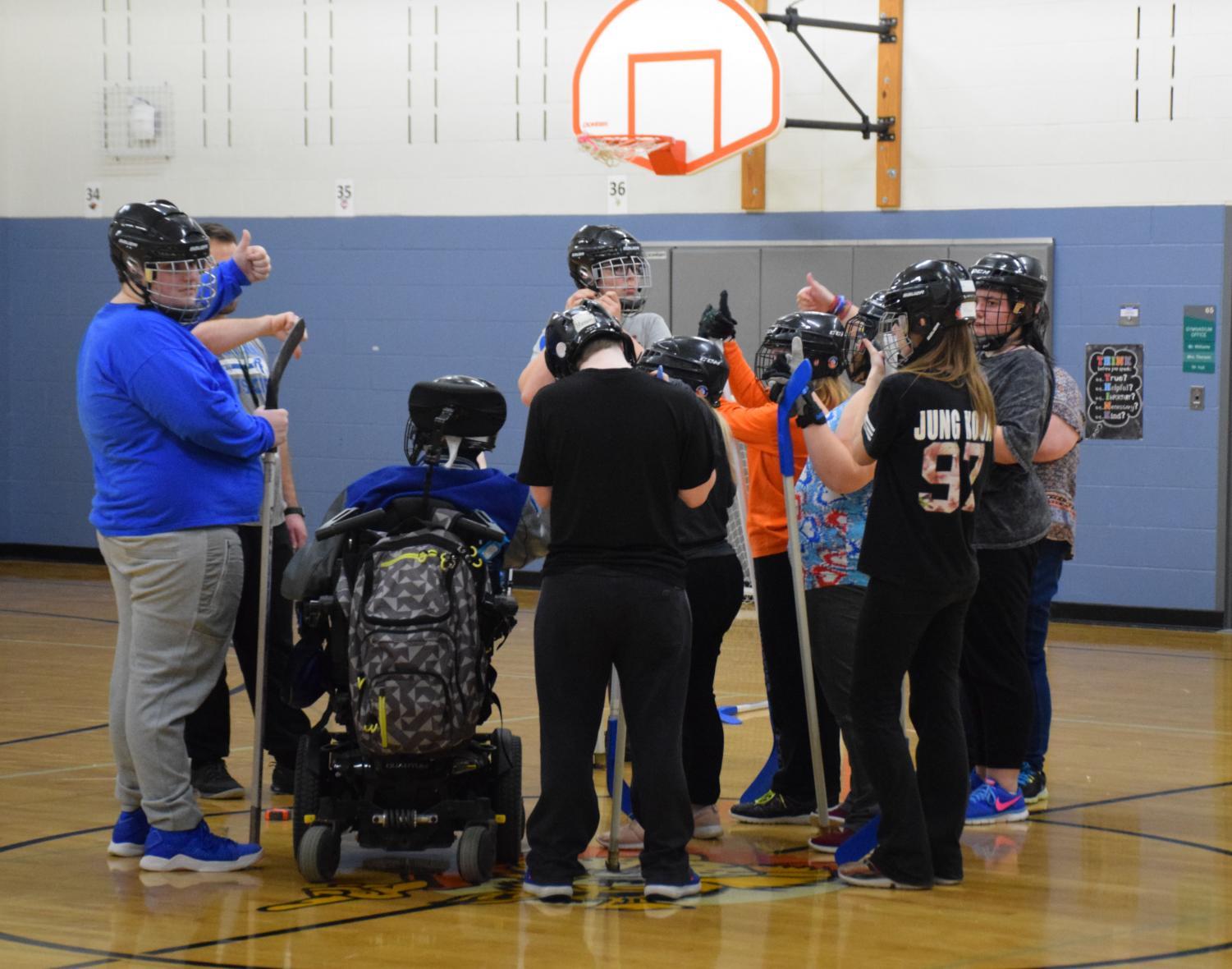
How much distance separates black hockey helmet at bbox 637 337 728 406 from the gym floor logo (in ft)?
4.36

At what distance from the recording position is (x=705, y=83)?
9.21 m

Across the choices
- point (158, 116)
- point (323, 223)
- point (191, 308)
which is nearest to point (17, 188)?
point (158, 116)

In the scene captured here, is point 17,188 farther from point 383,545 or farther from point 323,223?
Answer: point 383,545

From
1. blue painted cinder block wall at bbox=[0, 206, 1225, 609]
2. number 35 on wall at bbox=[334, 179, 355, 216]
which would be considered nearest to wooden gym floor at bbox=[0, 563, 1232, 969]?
blue painted cinder block wall at bbox=[0, 206, 1225, 609]

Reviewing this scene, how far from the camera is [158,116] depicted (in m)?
11.6

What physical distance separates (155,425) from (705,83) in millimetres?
5687

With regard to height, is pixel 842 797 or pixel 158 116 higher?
pixel 158 116

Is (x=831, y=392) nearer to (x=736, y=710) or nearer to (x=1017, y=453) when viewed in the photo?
(x=1017, y=453)

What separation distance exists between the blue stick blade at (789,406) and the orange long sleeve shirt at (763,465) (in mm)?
169

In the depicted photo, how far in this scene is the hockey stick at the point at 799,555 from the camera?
426cm

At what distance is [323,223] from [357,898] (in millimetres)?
7746

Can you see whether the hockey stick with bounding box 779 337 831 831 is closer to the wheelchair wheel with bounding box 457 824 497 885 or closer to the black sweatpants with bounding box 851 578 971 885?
the black sweatpants with bounding box 851 578 971 885

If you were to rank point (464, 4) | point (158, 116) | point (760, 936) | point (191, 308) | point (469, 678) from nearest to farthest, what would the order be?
Answer: point (760, 936), point (469, 678), point (191, 308), point (464, 4), point (158, 116)

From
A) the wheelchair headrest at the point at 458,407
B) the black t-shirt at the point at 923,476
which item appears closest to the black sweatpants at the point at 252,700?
the wheelchair headrest at the point at 458,407
